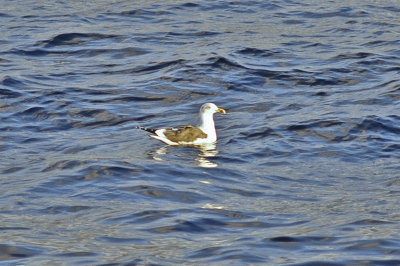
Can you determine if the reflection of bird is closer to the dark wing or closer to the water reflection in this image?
the dark wing

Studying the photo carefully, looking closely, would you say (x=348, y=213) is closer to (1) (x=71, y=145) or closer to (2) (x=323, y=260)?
(2) (x=323, y=260)

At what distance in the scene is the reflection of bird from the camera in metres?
16.2

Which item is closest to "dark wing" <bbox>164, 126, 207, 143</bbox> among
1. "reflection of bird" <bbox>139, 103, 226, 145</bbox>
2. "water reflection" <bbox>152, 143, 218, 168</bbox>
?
"reflection of bird" <bbox>139, 103, 226, 145</bbox>

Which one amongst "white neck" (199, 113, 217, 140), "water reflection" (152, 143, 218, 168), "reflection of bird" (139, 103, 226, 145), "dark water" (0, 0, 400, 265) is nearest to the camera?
"dark water" (0, 0, 400, 265)

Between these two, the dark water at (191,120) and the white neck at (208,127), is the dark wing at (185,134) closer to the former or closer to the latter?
the white neck at (208,127)

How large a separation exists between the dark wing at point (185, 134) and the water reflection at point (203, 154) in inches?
6.2

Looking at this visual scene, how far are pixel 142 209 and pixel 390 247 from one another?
320 cm

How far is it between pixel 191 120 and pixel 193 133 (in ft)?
5.74

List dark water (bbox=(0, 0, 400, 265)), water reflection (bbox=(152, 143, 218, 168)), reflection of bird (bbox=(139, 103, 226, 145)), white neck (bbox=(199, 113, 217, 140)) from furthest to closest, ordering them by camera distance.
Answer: white neck (bbox=(199, 113, 217, 140)) < reflection of bird (bbox=(139, 103, 226, 145)) < water reflection (bbox=(152, 143, 218, 168)) < dark water (bbox=(0, 0, 400, 265))

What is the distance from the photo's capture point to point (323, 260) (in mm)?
10320

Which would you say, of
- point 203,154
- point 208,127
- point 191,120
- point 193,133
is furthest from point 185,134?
point 191,120

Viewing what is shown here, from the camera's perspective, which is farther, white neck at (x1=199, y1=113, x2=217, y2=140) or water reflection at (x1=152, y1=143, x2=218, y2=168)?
white neck at (x1=199, y1=113, x2=217, y2=140)

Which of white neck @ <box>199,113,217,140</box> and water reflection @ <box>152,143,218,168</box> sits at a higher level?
white neck @ <box>199,113,217,140</box>

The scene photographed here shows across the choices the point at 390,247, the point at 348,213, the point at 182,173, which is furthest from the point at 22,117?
the point at 390,247
